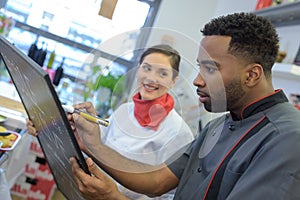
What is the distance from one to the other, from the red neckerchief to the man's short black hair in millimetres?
296

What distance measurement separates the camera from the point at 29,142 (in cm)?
219

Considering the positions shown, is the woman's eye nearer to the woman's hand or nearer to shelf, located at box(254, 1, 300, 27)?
the woman's hand

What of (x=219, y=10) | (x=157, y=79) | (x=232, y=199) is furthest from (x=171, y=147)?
(x=219, y=10)

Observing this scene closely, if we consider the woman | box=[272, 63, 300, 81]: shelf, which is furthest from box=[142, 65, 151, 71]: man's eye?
box=[272, 63, 300, 81]: shelf

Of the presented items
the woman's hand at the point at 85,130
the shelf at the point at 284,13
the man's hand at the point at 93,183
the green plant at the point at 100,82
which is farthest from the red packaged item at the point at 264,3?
the man's hand at the point at 93,183

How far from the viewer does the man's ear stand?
83 centimetres

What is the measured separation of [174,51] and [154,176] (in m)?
0.43

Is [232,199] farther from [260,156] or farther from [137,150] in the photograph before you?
[137,150]

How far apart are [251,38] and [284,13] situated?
4.63ft

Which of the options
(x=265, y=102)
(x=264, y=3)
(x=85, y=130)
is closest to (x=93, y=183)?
(x=85, y=130)

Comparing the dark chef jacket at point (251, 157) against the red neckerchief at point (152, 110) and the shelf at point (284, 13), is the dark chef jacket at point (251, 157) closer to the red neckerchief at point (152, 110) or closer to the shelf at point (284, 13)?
the red neckerchief at point (152, 110)

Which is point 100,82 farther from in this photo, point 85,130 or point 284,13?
point 284,13

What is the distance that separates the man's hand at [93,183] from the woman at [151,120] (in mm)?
232

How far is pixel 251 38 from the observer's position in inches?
32.7
